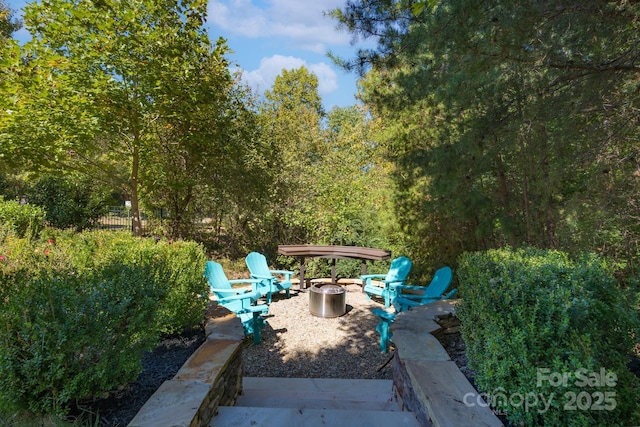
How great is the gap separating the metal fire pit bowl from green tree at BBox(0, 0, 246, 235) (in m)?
3.96

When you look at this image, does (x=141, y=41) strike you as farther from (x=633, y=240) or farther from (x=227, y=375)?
(x=633, y=240)

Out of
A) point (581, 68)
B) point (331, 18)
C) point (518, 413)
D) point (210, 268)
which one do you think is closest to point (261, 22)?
point (331, 18)

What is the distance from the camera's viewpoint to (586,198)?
11.4 ft

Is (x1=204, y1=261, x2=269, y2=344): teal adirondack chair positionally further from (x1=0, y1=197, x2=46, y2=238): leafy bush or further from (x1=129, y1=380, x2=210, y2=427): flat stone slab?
(x1=0, y1=197, x2=46, y2=238): leafy bush

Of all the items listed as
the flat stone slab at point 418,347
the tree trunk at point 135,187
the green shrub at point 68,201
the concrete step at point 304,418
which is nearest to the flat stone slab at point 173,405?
the concrete step at point 304,418

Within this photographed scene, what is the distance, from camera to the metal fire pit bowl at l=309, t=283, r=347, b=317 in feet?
15.4

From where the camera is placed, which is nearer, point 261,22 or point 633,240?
point 633,240

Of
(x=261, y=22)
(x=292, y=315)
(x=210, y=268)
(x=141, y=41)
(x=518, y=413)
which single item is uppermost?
(x=261, y=22)

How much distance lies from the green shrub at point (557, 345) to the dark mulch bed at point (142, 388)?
70.9 inches

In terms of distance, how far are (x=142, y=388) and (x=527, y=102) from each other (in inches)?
160

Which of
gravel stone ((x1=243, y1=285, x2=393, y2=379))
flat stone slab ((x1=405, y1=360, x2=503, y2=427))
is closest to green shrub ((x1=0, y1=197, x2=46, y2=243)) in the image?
gravel stone ((x1=243, y1=285, x2=393, y2=379))

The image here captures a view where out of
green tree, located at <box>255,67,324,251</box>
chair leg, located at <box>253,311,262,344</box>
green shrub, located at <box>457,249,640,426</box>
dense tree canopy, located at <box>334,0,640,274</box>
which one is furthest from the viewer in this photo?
green tree, located at <box>255,67,324,251</box>

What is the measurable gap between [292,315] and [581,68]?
4.31 metres

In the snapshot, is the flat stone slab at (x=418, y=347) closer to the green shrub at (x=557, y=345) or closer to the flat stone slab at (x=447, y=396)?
the flat stone slab at (x=447, y=396)
